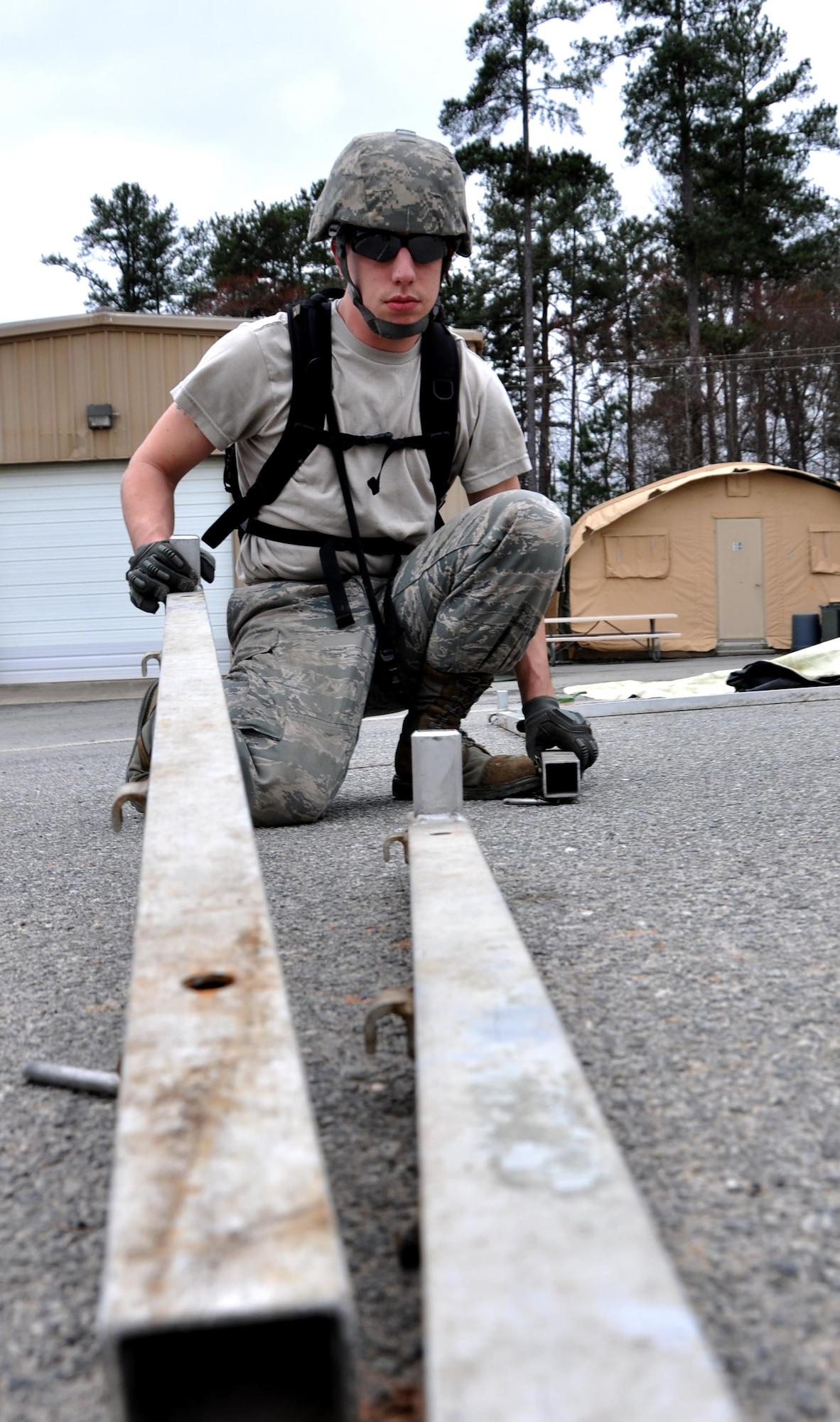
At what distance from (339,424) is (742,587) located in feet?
50.0

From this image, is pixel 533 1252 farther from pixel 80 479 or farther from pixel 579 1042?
pixel 80 479

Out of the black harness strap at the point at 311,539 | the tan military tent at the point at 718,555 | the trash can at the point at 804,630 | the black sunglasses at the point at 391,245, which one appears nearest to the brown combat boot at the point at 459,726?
the black harness strap at the point at 311,539

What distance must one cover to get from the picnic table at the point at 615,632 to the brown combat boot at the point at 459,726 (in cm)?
1180

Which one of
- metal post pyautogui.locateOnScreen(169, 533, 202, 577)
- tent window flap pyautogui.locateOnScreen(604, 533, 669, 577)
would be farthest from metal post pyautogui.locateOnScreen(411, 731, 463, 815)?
tent window flap pyautogui.locateOnScreen(604, 533, 669, 577)

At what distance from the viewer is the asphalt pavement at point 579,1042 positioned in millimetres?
793

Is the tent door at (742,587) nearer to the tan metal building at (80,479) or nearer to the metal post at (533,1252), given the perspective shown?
the tan metal building at (80,479)

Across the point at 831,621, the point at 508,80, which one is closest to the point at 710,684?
the point at 831,621

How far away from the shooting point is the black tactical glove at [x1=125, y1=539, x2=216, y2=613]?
260 cm

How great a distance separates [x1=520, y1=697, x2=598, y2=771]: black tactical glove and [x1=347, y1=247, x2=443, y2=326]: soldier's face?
945mm

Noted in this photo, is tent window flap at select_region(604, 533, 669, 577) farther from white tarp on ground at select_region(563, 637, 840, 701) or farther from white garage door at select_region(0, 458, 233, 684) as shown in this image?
white tarp on ground at select_region(563, 637, 840, 701)

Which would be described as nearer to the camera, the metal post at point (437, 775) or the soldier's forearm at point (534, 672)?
the metal post at point (437, 775)

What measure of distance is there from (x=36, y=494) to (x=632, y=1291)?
15.0 m

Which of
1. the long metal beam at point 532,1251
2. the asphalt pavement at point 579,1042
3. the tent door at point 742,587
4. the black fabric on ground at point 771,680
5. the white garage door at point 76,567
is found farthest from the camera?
the tent door at point 742,587

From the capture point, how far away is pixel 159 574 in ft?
8.55
